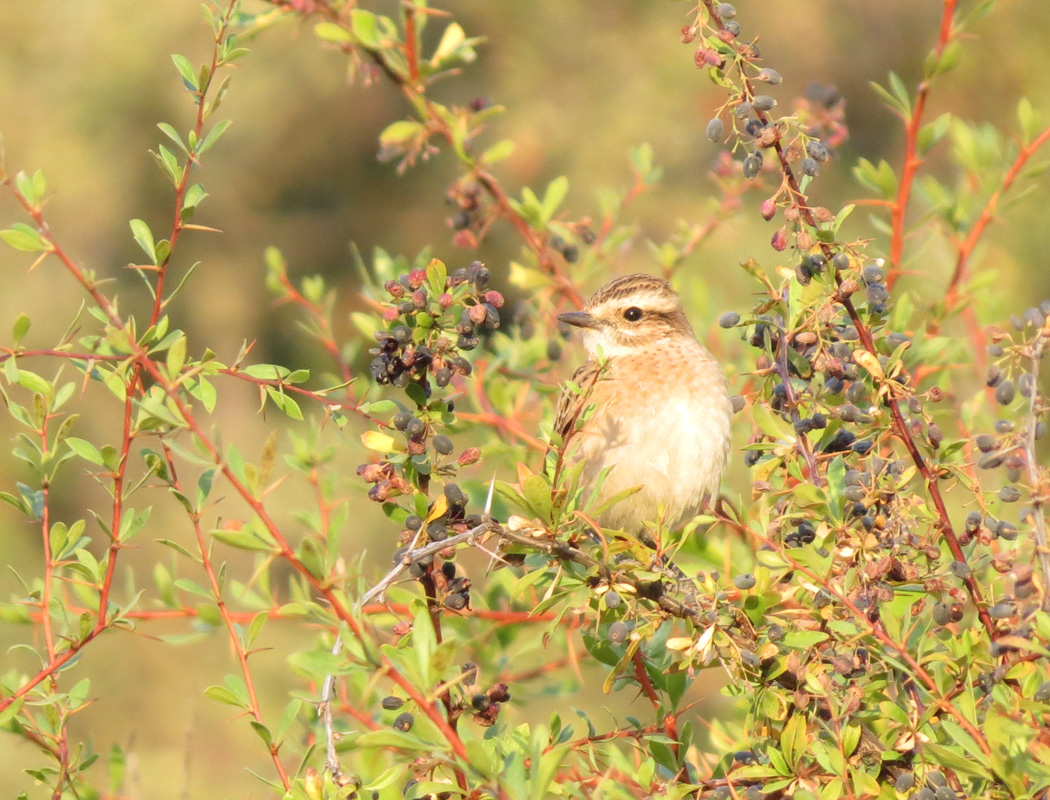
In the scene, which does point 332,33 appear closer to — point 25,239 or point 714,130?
point 714,130

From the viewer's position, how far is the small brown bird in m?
3.92

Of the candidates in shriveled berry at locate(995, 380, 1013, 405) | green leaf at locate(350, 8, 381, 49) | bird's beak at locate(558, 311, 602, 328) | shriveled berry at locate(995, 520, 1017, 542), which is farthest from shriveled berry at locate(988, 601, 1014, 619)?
bird's beak at locate(558, 311, 602, 328)

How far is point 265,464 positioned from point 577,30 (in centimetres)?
838

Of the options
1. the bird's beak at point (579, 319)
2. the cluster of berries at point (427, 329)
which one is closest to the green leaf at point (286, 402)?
the cluster of berries at point (427, 329)

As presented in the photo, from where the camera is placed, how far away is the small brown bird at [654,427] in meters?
3.92

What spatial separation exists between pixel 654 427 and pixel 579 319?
455 mm

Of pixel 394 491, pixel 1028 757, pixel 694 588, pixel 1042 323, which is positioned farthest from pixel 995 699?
pixel 394 491

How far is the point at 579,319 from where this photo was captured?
4078 mm

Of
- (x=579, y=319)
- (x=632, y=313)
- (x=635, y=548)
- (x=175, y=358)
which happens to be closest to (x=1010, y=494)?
(x=635, y=548)

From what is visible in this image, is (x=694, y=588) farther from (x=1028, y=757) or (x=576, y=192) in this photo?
(x=576, y=192)

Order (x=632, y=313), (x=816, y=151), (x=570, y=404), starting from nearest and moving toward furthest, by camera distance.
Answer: (x=816, y=151) < (x=570, y=404) < (x=632, y=313)

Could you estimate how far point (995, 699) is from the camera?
189 centimetres

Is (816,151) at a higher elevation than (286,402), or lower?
higher

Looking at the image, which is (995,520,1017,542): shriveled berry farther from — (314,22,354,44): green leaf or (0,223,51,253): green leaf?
(314,22,354,44): green leaf
